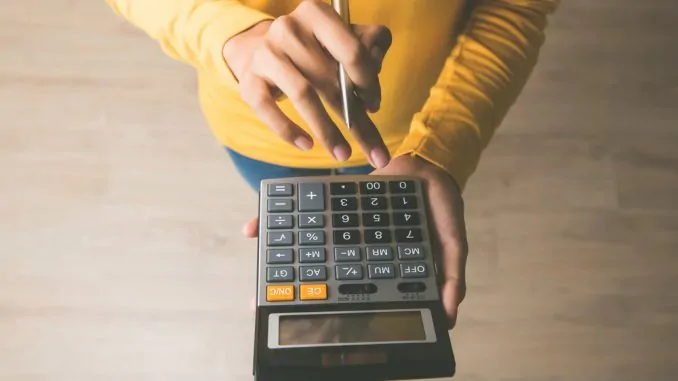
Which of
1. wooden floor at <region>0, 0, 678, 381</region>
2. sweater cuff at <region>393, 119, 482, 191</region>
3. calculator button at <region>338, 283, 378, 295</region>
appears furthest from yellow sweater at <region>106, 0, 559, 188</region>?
wooden floor at <region>0, 0, 678, 381</region>

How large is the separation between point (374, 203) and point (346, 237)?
32mm

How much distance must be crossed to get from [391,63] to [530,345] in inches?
22.2

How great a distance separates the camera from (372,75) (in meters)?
0.37

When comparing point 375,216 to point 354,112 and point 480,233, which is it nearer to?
point 354,112

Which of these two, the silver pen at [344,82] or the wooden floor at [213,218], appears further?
the wooden floor at [213,218]

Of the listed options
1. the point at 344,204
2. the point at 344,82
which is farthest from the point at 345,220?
the point at 344,82

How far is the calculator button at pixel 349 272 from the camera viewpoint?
438mm

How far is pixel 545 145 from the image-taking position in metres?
1.08

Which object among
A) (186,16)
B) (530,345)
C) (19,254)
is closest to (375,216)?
(186,16)

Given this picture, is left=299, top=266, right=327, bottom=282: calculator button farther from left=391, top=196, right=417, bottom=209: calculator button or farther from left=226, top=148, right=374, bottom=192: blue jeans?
left=226, top=148, right=374, bottom=192: blue jeans

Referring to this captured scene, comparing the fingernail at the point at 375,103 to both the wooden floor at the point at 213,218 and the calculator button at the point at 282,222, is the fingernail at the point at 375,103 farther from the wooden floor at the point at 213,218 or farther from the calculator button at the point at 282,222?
the wooden floor at the point at 213,218

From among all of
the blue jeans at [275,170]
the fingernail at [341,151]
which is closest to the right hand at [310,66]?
the fingernail at [341,151]

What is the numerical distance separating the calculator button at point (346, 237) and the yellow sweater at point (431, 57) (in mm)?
74

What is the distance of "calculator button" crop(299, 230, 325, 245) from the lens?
0.46 m
